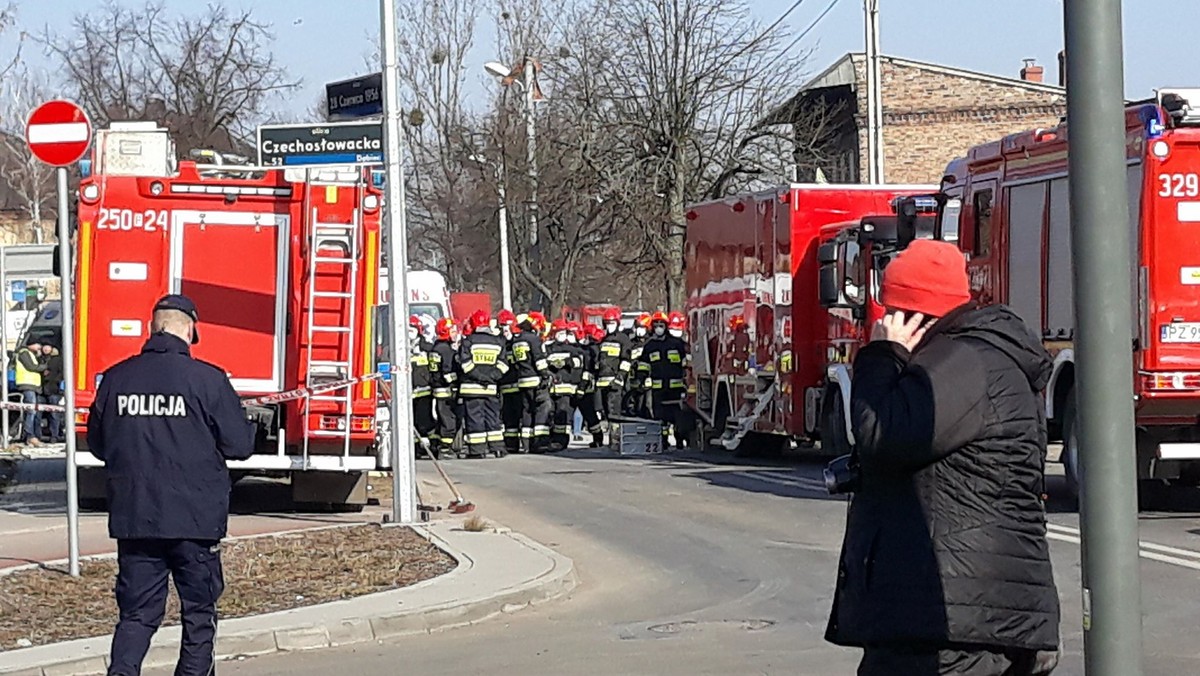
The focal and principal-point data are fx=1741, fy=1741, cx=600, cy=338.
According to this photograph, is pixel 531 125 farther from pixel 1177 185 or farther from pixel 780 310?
pixel 1177 185

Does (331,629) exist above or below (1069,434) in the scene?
below

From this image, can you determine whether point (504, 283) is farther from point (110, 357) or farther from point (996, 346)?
point (996, 346)

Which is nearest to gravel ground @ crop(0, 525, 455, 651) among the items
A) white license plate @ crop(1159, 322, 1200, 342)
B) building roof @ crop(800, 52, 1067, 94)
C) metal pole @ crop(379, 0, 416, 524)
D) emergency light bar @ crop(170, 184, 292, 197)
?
metal pole @ crop(379, 0, 416, 524)

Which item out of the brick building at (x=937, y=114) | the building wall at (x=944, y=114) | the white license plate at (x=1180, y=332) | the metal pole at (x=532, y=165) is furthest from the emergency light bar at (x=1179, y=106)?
the building wall at (x=944, y=114)

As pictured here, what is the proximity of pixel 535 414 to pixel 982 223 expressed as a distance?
10434mm

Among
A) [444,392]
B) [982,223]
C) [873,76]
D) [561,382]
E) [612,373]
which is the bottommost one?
[444,392]

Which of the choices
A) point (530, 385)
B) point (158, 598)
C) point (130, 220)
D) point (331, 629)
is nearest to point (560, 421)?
point (530, 385)

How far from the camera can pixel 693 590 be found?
1145cm

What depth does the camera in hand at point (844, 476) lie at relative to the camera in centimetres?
462

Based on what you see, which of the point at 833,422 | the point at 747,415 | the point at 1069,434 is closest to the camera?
the point at 1069,434

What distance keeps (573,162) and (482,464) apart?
1990 cm

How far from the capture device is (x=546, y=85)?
43594 mm

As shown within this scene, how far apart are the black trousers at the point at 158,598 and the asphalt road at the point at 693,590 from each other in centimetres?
150

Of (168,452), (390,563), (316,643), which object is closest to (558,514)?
(390,563)
